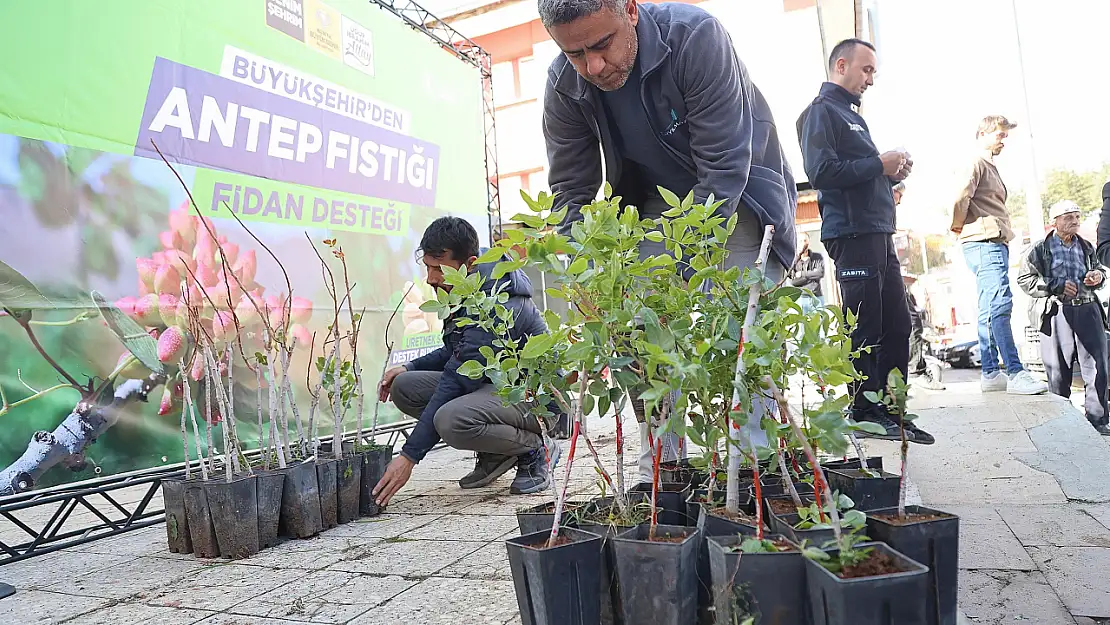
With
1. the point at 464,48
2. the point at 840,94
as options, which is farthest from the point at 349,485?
the point at 464,48

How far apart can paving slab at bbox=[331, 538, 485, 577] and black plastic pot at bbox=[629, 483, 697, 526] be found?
67 cm

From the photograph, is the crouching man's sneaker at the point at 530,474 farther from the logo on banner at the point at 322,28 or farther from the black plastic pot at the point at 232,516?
the logo on banner at the point at 322,28

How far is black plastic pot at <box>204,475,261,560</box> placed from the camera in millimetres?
2197

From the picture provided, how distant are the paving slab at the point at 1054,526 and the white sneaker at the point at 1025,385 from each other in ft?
6.59

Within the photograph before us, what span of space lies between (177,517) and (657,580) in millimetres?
1785

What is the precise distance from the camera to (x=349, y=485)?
2646 millimetres

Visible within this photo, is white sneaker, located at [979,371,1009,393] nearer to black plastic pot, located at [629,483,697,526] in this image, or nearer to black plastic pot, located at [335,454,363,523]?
black plastic pot, located at [629,483,697,526]

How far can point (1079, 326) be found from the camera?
13.5 ft

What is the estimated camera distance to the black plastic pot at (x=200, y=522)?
87.3 inches

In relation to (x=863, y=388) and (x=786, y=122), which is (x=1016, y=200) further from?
(x=863, y=388)

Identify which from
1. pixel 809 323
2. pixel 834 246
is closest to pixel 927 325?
pixel 834 246

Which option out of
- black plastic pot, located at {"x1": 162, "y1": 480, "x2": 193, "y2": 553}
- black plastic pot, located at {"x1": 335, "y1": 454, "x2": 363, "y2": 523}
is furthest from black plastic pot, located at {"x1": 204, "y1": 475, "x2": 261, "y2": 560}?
black plastic pot, located at {"x1": 335, "y1": 454, "x2": 363, "y2": 523}

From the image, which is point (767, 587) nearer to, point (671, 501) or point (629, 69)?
point (671, 501)

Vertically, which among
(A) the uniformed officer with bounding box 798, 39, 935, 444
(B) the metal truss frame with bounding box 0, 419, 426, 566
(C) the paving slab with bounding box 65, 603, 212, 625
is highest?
(A) the uniformed officer with bounding box 798, 39, 935, 444
